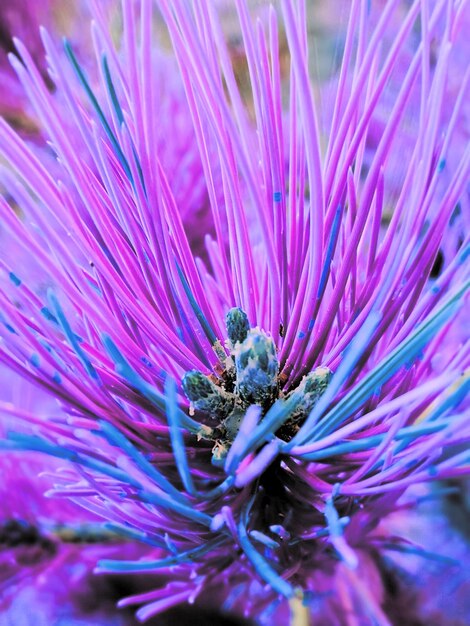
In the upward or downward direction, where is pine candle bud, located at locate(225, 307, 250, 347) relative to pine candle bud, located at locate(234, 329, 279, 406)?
upward

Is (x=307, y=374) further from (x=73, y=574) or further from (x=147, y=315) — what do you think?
(x=73, y=574)

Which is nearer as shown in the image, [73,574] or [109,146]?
[109,146]

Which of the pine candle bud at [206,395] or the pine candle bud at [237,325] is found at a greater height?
the pine candle bud at [237,325]

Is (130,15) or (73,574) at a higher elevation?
(130,15)

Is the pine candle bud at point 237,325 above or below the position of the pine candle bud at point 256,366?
above

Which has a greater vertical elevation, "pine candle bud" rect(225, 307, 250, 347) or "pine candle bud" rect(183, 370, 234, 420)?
"pine candle bud" rect(225, 307, 250, 347)

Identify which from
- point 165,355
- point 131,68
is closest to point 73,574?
point 165,355

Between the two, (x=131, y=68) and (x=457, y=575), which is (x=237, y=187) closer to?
(x=131, y=68)

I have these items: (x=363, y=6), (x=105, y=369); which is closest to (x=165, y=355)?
(x=105, y=369)

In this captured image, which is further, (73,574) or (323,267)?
(73,574)
